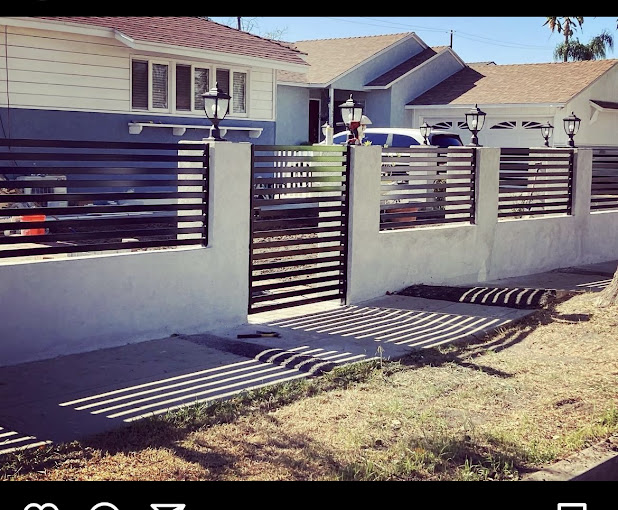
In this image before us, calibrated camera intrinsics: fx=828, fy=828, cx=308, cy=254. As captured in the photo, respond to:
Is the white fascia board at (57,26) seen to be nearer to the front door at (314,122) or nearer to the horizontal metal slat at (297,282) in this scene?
the horizontal metal slat at (297,282)

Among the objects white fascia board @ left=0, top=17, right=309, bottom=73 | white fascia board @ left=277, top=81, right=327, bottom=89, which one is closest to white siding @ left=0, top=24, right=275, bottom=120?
white fascia board @ left=0, top=17, right=309, bottom=73

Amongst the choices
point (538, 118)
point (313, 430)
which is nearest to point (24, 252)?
point (313, 430)

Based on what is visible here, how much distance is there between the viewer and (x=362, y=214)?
10.0 meters

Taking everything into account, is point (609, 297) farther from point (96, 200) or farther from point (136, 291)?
point (96, 200)

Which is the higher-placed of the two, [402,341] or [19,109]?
[19,109]

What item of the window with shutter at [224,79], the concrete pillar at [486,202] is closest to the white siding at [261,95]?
the window with shutter at [224,79]

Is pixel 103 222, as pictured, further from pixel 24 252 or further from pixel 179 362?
pixel 179 362

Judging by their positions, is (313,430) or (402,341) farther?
(402,341)

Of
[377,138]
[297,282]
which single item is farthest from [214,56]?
[297,282]

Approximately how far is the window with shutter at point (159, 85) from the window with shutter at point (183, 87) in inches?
13.5

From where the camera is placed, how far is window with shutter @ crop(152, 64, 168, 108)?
17.5 meters

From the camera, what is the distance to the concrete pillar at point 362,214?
9.88m

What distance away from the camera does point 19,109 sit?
15.0 m
